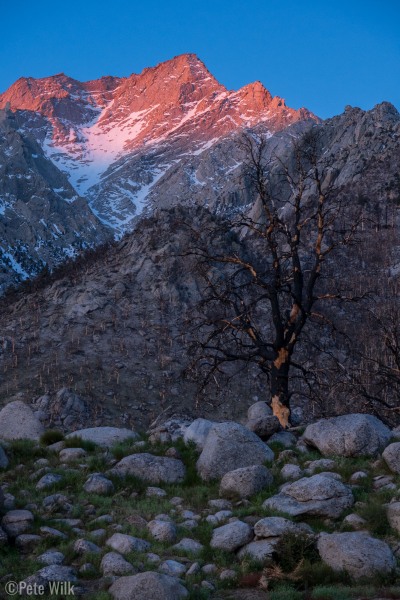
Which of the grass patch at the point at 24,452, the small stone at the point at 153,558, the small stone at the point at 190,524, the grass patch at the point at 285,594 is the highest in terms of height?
the grass patch at the point at 24,452

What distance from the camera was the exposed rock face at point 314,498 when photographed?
822cm

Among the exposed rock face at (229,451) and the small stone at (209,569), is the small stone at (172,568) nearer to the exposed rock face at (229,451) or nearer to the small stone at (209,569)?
the small stone at (209,569)

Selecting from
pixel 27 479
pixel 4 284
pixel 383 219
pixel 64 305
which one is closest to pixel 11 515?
pixel 27 479

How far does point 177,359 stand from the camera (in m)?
35.0

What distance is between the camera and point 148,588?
6.18 m

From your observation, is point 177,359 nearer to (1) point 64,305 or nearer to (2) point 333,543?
(1) point 64,305

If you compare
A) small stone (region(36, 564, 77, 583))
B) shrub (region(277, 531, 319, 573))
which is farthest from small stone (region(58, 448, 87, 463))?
shrub (region(277, 531, 319, 573))

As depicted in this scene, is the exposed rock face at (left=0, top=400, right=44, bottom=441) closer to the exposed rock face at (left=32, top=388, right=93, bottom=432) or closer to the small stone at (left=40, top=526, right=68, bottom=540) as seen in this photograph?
the small stone at (left=40, top=526, right=68, bottom=540)

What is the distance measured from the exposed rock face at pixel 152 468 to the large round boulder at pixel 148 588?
4009 millimetres

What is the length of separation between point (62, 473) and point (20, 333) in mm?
26782

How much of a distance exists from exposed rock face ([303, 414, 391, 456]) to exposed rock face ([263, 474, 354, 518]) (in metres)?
1.84

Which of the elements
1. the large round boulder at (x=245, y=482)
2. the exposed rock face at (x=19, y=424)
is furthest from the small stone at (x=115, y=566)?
the exposed rock face at (x=19, y=424)

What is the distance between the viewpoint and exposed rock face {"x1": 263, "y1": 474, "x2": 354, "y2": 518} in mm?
8219

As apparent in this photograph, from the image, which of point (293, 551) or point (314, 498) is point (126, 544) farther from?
point (314, 498)
